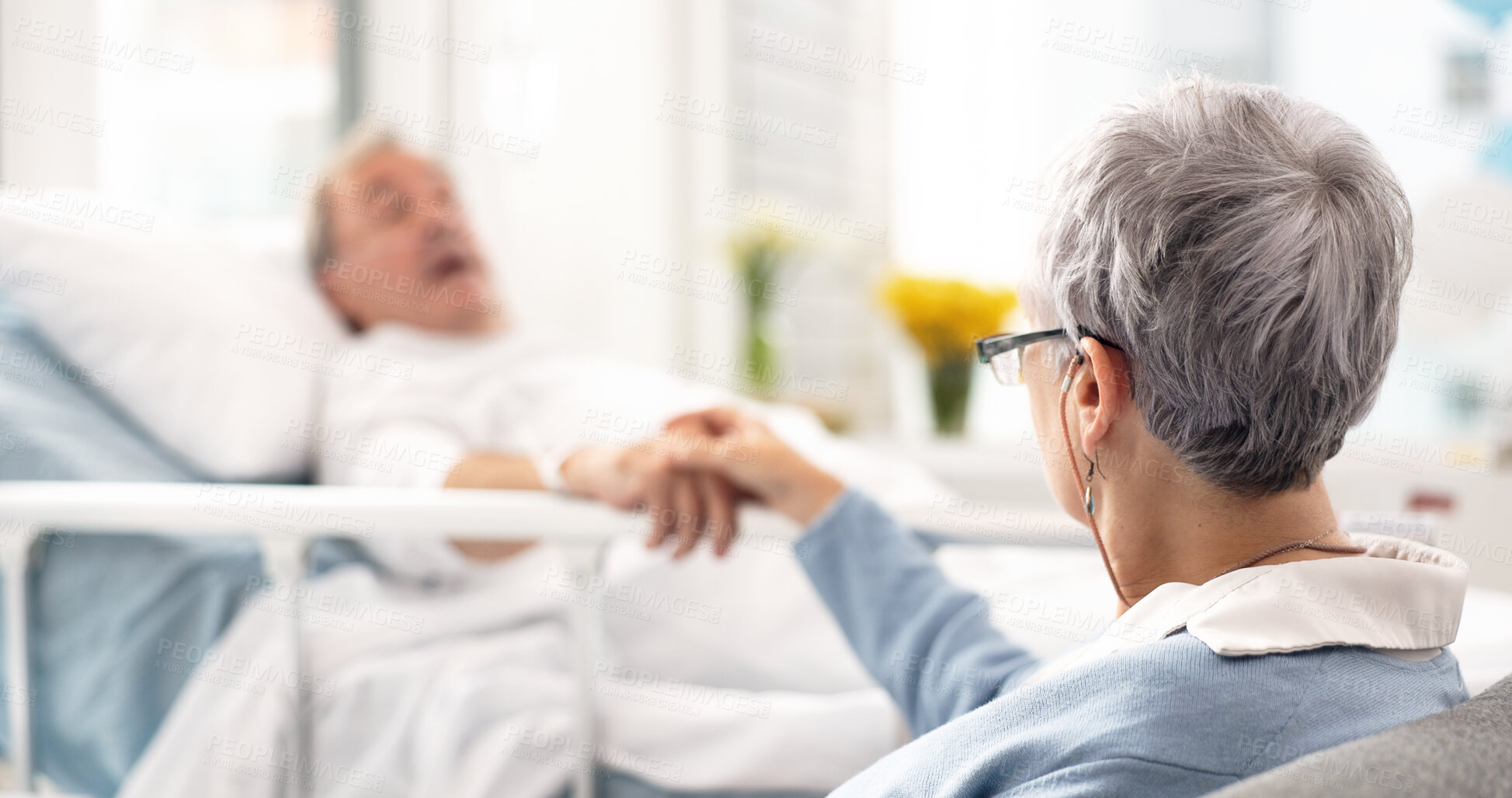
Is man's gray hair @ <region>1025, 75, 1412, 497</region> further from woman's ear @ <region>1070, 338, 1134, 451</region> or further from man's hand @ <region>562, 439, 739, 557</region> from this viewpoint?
man's hand @ <region>562, 439, 739, 557</region>

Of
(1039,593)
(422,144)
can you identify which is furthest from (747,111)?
(1039,593)

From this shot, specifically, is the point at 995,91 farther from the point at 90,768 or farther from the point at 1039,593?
the point at 90,768

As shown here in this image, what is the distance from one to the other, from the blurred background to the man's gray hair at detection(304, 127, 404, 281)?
0.71m

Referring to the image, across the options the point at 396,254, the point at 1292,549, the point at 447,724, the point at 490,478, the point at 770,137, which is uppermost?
the point at 770,137

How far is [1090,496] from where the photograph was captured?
74 centimetres

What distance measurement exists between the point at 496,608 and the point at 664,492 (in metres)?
0.34

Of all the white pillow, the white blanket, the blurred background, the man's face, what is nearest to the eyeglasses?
the white blanket

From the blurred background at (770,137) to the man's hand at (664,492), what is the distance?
1548 mm

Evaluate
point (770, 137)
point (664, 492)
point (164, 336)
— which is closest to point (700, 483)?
point (664, 492)

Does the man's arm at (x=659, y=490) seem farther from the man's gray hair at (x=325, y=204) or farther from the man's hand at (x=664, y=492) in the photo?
the man's gray hair at (x=325, y=204)

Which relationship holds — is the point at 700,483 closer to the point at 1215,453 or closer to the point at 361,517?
the point at 361,517

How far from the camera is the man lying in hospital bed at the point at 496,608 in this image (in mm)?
1043

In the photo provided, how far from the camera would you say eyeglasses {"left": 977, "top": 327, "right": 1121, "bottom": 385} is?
722 millimetres

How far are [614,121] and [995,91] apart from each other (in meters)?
1.00
